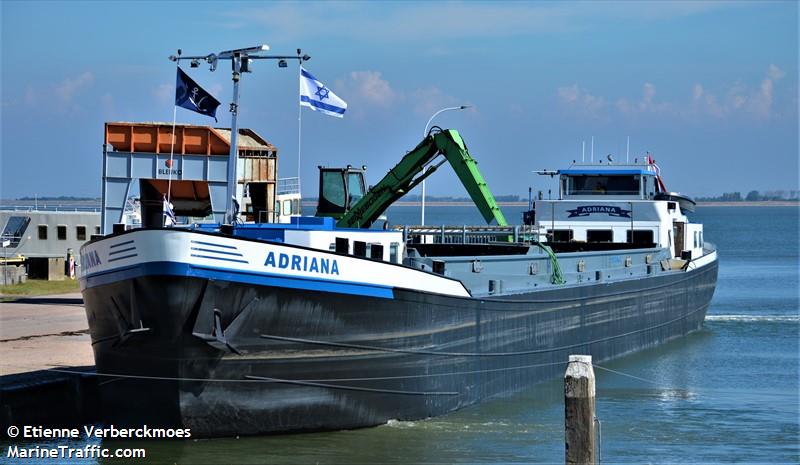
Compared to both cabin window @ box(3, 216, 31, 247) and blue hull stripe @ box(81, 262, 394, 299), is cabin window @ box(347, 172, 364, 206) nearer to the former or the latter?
blue hull stripe @ box(81, 262, 394, 299)

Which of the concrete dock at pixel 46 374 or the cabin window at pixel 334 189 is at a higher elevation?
the cabin window at pixel 334 189

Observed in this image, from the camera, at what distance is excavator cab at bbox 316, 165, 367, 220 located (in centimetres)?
2945

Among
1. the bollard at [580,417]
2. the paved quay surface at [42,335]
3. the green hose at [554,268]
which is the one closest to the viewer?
the bollard at [580,417]

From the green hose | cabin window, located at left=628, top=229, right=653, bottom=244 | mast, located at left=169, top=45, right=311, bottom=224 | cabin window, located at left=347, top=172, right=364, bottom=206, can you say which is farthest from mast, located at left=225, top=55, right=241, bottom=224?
cabin window, located at left=628, top=229, right=653, bottom=244

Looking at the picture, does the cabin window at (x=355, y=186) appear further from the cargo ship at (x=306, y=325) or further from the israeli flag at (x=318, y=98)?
the israeli flag at (x=318, y=98)

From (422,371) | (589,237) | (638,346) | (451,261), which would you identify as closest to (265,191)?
(589,237)

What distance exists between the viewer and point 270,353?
1490cm

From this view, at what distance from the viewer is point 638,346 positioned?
2748 cm

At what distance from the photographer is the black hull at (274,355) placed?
47.3 feet

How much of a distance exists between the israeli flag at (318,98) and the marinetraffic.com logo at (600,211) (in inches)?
473

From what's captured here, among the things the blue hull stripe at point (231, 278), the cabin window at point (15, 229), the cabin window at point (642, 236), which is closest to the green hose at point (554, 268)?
the blue hull stripe at point (231, 278)

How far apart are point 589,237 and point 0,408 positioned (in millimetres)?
18516

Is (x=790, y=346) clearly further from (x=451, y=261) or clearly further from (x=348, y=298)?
(x=348, y=298)

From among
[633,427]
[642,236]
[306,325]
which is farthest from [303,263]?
[642,236]
